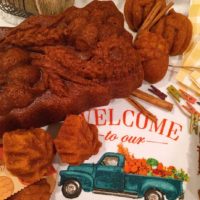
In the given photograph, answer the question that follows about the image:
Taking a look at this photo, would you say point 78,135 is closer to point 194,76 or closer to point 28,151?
point 28,151

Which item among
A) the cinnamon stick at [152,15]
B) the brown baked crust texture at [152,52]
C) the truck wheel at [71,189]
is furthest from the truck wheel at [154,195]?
the cinnamon stick at [152,15]

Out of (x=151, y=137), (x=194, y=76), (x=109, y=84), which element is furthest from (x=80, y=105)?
(x=194, y=76)

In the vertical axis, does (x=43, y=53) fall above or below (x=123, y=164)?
above

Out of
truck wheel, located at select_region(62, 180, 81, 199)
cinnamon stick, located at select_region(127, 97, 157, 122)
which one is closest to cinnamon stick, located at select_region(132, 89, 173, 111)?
cinnamon stick, located at select_region(127, 97, 157, 122)

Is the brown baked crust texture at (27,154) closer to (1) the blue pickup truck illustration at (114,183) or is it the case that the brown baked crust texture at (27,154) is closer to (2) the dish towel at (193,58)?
(1) the blue pickup truck illustration at (114,183)

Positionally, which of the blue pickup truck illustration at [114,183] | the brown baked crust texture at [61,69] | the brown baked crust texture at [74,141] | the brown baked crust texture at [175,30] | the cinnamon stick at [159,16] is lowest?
the blue pickup truck illustration at [114,183]

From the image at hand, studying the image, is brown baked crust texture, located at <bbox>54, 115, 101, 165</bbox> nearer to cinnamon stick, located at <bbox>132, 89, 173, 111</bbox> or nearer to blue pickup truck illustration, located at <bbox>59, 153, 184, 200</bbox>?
blue pickup truck illustration, located at <bbox>59, 153, 184, 200</bbox>
